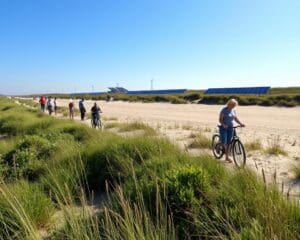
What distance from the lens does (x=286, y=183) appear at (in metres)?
7.73

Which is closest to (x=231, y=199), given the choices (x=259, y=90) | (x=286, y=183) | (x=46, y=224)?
(x=46, y=224)

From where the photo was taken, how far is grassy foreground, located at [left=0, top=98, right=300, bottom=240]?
11.5 ft

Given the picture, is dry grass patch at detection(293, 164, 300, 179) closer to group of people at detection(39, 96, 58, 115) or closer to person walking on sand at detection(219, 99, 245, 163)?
person walking on sand at detection(219, 99, 245, 163)

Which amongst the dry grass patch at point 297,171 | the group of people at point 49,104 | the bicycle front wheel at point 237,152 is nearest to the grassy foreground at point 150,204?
the bicycle front wheel at point 237,152

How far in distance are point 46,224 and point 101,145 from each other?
4.03 meters

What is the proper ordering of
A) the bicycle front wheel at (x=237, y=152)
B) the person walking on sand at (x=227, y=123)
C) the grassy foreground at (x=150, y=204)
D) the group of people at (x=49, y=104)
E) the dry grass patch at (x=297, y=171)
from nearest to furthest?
the grassy foreground at (x=150, y=204)
the dry grass patch at (x=297, y=171)
the bicycle front wheel at (x=237, y=152)
the person walking on sand at (x=227, y=123)
the group of people at (x=49, y=104)

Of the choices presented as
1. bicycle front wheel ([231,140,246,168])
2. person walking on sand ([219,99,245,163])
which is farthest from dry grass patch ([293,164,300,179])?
person walking on sand ([219,99,245,163])

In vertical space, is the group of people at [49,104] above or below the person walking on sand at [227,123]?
below

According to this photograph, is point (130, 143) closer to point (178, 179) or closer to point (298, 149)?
point (178, 179)

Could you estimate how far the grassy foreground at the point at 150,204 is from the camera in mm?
3498

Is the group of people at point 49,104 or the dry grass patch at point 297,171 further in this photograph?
the group of people at point 49,104

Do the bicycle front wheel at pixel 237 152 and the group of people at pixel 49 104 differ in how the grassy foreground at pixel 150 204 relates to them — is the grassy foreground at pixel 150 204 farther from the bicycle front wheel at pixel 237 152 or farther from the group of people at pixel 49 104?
the group of people at pixel 49 104

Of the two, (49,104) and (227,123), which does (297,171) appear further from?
(49,104)

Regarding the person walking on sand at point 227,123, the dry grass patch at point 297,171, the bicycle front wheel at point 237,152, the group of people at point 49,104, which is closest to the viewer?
the dry grass patch at point 297,171
